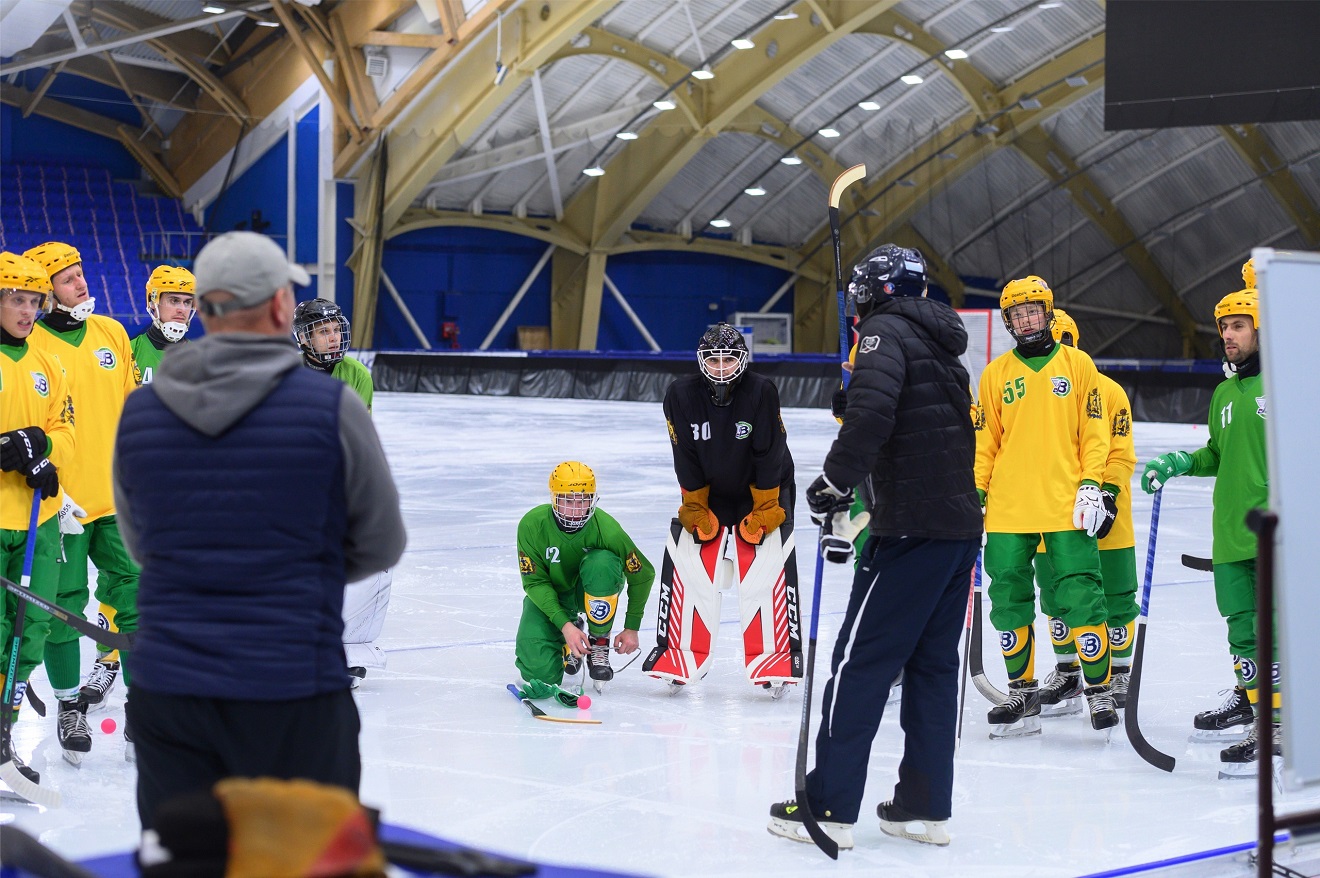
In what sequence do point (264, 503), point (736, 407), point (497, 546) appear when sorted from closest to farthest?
point (264, 503), point (736, 407), point (497, 546)

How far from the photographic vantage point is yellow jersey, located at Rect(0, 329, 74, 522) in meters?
4.01

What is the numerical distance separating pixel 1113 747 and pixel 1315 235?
2861 centimetres

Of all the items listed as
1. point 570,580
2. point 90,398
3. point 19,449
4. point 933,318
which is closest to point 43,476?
point 19,449

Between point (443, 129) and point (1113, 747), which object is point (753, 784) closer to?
point (1113, 747)

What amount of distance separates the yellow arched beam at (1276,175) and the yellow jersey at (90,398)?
27.7 meters

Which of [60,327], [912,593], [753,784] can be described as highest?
[60,327]

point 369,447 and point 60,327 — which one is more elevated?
point 60,327

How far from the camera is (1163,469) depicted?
182 inches

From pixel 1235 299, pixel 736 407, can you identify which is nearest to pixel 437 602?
pixel 736 407

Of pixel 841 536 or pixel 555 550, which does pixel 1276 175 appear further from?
pixel 841 536

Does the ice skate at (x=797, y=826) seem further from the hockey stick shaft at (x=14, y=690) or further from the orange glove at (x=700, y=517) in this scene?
the hockey stick shaft at (x=14, y=690)

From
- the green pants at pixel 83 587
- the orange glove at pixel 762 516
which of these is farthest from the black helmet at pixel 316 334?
the orange glove at pixel 762 516

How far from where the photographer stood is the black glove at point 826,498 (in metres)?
3.52

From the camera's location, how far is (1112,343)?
3569 cm
